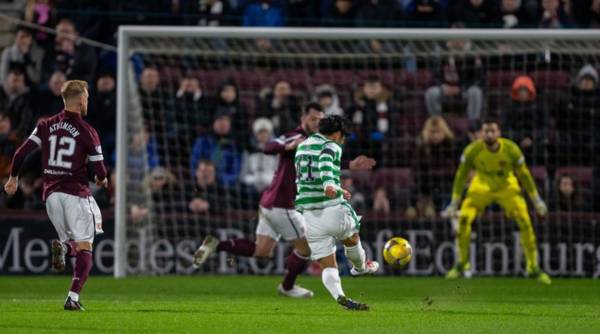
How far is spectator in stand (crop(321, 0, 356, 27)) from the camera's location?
22.9 metres

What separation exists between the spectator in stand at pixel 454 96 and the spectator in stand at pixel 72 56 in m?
5.22

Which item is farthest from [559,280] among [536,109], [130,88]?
[130,88]

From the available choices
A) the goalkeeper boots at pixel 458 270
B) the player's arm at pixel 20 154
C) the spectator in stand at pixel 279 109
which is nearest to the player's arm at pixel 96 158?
the player's arm at pixel 20 154

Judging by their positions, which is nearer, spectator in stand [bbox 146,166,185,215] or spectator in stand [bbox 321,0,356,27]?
spectator in stand [bbox 146,166,185,215]

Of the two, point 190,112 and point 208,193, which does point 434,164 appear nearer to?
point 208,193

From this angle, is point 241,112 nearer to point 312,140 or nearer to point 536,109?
point 536,109

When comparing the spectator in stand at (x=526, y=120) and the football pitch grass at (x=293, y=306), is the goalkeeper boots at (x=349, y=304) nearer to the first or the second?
the football pitch grass at (x=293, y=306)

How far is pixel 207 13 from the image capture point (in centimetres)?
2306

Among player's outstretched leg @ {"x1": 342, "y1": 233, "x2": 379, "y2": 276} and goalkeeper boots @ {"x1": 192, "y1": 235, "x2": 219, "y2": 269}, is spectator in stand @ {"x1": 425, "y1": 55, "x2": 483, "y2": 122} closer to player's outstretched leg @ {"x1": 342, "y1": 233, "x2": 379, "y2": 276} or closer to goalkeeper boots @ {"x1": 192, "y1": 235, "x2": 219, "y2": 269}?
goalkeeper boots @ {"x1": 192, "y1": 235, "x2": 219, "y2": 269}

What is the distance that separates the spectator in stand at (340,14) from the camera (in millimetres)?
22864

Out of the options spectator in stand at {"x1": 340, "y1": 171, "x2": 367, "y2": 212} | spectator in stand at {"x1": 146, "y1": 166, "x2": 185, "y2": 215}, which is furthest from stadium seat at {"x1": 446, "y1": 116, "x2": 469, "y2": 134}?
spectator in stand at {"x1": 146, "y1": 166, "x2": 185, "y2": 215}

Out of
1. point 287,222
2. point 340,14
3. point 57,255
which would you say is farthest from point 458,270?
point 57,255

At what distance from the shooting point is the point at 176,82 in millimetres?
22594

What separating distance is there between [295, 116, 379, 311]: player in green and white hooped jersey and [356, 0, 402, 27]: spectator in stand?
33.5 ft
